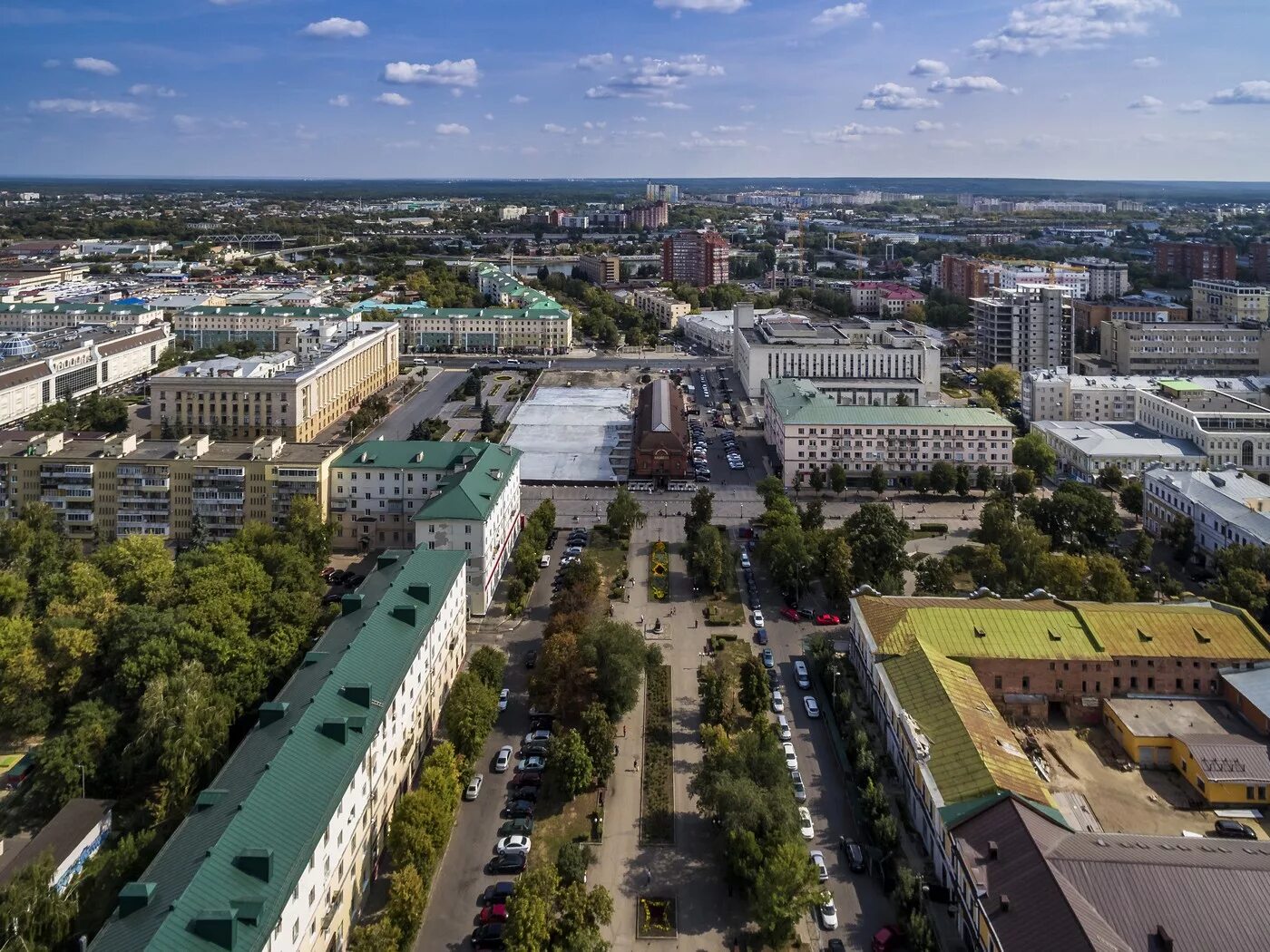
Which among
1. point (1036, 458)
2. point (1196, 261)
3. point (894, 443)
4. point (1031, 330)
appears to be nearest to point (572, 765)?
point (894, 443)

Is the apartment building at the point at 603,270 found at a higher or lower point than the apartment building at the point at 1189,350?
higher

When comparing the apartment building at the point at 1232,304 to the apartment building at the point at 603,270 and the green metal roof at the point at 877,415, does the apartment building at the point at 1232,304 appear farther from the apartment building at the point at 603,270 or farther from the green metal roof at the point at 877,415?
the apartment building at the point at 603,270

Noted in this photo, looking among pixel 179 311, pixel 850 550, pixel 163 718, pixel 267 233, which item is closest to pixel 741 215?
pixel 267 233

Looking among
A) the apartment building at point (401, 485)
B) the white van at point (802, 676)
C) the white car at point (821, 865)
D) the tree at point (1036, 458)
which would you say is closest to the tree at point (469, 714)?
the white car at point (821, 865)

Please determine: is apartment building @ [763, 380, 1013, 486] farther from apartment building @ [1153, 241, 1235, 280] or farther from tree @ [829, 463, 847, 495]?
apartment building @ [1153, 241, 1235, 280]

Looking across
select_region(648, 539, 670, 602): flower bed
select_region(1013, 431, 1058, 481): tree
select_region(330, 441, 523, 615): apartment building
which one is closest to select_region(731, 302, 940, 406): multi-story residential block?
select_region(1013, 431, 1058, 481): tree

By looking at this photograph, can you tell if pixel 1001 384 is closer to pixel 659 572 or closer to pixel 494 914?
pixel 659 572

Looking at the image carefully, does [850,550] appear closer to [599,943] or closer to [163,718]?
[599,943]
